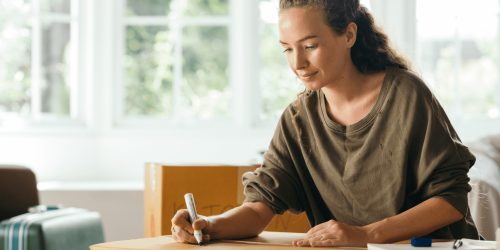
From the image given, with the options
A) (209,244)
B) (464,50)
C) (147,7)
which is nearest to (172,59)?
(147,7)

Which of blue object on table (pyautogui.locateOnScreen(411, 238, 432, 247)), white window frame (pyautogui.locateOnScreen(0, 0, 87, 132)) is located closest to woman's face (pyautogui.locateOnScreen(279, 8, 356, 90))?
blue object on table (pyautogui.locateOnScreen(411, 238, 432, 247))

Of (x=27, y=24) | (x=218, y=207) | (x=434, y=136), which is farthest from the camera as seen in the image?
(x=27, y=24)

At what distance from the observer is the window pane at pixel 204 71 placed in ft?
8.52

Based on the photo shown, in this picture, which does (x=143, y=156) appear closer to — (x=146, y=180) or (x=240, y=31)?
(x=240, y=31)

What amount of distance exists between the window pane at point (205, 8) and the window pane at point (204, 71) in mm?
83

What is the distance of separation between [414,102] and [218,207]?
68 centimetres

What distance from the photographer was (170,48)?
2.60 m

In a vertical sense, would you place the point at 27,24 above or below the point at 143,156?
Result: above

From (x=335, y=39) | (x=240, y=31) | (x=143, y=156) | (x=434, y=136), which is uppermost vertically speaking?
(x=240, y=31)

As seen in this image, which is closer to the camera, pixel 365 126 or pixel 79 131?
pixel 365 126

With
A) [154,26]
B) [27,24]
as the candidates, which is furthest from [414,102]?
[27,24]

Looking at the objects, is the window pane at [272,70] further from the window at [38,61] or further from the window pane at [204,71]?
the window at [38,61]

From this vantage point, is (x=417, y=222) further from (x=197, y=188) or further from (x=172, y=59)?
(x=172, y=59)

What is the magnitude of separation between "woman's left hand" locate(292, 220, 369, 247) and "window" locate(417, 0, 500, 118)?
2.04 meters
